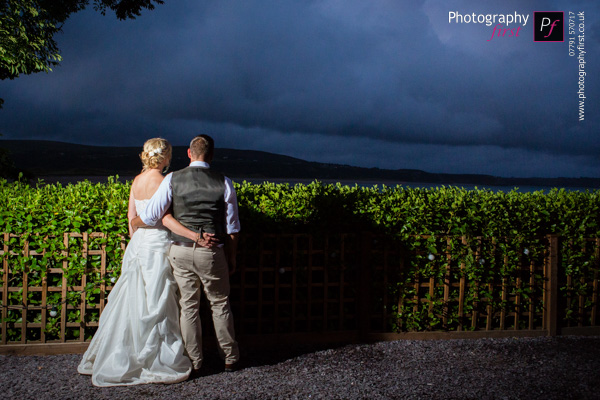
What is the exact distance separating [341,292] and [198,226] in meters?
2.24

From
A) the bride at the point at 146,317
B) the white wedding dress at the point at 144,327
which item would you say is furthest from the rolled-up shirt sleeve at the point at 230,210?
the white wedding dress at the point at 144,327

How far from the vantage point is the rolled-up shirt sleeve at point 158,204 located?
14.9ft

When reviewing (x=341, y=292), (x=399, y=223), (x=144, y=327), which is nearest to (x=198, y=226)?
(x=144, y=327)

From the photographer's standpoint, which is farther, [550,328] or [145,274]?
[550,328]

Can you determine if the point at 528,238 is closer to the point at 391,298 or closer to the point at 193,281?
the point at 391,298

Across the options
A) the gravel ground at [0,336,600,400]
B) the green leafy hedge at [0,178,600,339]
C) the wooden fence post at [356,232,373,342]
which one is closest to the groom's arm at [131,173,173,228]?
the green leafy hedge at [0,178,600,339]

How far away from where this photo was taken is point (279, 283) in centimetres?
588

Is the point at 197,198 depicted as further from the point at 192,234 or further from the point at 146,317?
the point at 146,317

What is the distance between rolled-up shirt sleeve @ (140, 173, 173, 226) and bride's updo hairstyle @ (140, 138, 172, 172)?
0.96 ft

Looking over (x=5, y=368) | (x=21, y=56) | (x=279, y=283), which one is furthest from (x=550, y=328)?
(x=21, y=56)

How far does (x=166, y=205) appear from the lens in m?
4.57

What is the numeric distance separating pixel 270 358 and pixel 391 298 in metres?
1.77

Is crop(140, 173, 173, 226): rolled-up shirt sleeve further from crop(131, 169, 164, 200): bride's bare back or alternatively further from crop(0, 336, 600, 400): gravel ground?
crop(0, 336, 600, 400): gravel ground

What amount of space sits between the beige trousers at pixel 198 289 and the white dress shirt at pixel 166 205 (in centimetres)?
30
